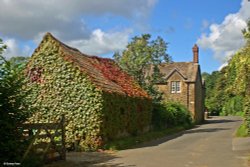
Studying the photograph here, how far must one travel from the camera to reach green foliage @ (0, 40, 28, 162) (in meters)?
11.3

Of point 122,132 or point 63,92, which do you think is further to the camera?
point 122,132

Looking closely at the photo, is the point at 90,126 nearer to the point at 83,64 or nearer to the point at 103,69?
the point at 83,64

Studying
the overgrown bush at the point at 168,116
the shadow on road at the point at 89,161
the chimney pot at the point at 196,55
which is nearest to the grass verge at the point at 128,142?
the shadow on road at the point at 89,161

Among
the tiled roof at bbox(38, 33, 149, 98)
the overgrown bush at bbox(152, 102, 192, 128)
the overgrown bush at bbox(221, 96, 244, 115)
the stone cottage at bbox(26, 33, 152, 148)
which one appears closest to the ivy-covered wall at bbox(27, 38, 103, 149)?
the stone cottage at bbox(26, 33, 152, 148)

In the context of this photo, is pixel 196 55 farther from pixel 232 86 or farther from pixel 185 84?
pixel 232 86

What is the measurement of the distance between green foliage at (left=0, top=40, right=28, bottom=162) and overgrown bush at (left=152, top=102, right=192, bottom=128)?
22242mm

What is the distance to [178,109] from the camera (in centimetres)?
4278

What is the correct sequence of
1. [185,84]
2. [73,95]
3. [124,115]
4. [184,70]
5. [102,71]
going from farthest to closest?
[184,70], [185,84], [102,71], [124,115], [73,95]

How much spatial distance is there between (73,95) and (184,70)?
124 ft

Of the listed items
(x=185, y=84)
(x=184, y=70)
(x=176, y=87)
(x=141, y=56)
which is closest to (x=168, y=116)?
(x=141, y=56)

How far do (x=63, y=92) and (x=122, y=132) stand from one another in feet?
17.2

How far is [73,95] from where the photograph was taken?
68.3 ft

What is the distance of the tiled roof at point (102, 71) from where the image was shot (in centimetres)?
2142

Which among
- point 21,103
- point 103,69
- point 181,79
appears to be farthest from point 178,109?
point 21,103
